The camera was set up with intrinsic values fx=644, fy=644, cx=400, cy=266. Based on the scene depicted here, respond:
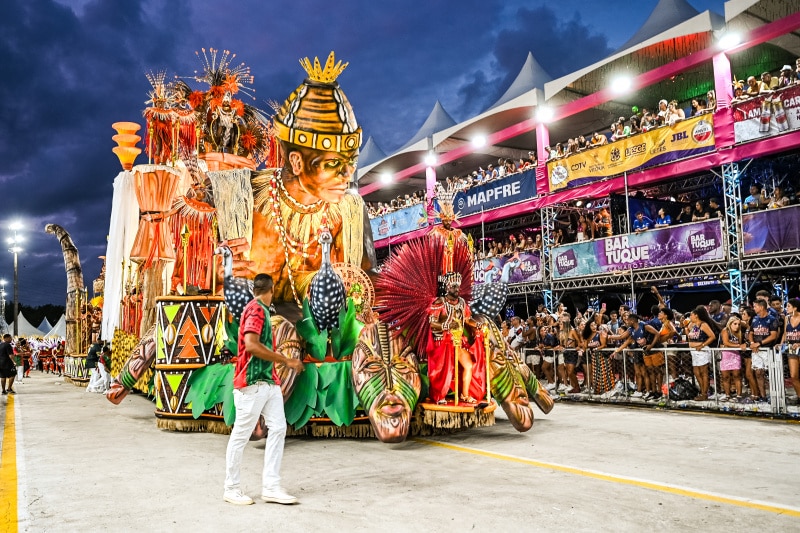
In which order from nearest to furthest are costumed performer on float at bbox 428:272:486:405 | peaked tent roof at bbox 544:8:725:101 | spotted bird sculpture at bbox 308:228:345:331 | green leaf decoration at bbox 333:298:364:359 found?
spotted bird sculpture at bbox 308:228:345:331, costumed performer on float at bbox 428:272:486:405, green leaf decoration at bbox 333:298:364:359, peaked tent roof at bbox 544:8:725:101

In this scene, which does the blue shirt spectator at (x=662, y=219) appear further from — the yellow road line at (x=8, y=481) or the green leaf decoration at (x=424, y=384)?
the yellow road line at (x=8, y=481)

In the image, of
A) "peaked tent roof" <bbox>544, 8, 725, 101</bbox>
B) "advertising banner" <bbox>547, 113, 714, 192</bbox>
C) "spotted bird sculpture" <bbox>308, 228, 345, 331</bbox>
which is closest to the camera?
"spotted bird sculpture" <bbox>308, 228, 345, 331</bbox>

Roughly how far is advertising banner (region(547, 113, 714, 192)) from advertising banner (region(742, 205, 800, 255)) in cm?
224

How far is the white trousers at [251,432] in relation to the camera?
454 cm

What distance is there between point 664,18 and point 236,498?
62.1ft

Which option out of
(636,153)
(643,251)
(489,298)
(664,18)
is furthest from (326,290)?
(664,18)

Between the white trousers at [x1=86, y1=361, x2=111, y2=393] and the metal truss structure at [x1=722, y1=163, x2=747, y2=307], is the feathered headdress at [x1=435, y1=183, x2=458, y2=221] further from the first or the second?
the white trousers at [x1=86, y1=361, x2=111, y2=393]

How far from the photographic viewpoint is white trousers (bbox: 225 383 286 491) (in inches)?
179

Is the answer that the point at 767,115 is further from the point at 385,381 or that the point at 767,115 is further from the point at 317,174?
the point at 385,381

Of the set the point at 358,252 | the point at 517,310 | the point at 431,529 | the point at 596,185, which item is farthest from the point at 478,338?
the point at 517,310

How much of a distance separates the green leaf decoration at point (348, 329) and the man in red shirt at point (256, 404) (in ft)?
8.99

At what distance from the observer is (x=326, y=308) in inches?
277

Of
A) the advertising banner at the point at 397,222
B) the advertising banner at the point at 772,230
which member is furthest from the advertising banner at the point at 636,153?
the advertising banner at the point at 397,222

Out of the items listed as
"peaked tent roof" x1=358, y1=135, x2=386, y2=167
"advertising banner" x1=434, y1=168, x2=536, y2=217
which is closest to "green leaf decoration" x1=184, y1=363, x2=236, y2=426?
"advertising banner" x1=434, y1=168, x2=536, y2=217
